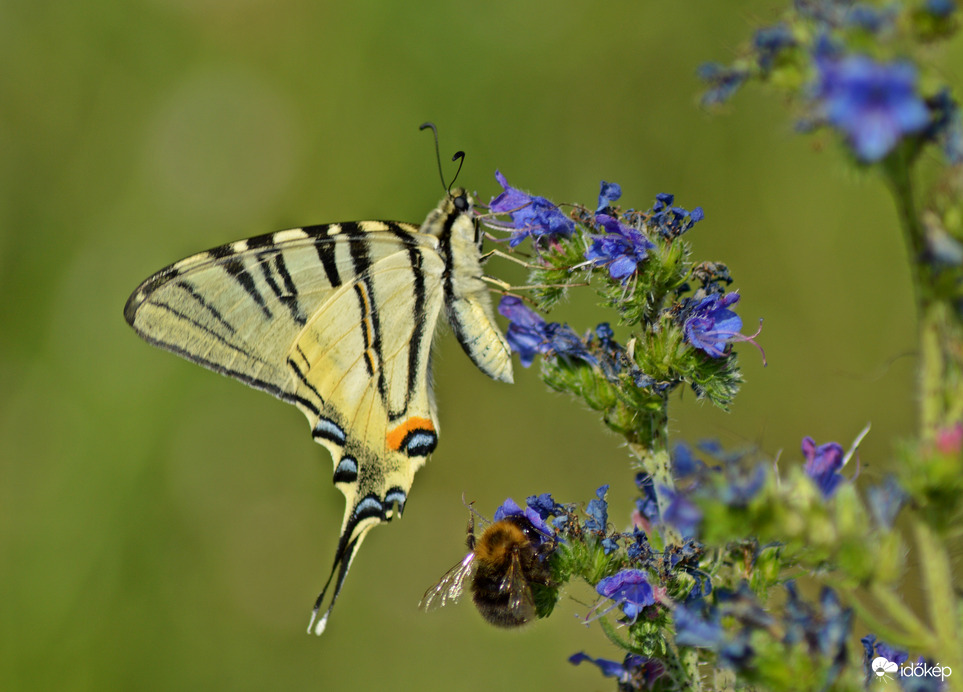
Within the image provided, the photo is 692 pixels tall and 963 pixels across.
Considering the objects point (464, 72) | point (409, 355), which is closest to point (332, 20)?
point (464, 72)

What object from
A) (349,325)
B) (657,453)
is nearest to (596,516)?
(657,453)

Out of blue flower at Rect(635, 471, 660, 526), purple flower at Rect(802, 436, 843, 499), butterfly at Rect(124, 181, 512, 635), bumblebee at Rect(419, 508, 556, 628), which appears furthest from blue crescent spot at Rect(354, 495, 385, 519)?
purple flower at Rect(802, 436, 843, 499)

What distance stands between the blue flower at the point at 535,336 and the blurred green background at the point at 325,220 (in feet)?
9.53

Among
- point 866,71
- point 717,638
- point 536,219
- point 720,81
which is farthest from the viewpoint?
point 536,219

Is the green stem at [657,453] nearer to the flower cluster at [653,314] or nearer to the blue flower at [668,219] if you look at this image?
the flower cluster at [653,314]

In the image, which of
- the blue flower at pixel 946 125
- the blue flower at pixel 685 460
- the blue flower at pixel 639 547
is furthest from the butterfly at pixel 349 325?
the blue flower at pixel 946 125

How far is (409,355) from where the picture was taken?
447 cm

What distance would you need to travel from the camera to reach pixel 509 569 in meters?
2.77

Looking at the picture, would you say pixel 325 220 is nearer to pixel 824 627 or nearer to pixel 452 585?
pixel 452 585

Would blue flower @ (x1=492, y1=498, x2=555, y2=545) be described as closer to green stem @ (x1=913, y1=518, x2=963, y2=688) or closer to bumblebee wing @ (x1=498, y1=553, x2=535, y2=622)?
bumblebee wing @ (x1=498, y1=553, x2=535, y2=622)

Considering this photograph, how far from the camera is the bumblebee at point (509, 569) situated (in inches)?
108

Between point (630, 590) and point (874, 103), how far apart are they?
1.58 meters

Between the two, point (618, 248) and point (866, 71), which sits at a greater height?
point (618, 248)

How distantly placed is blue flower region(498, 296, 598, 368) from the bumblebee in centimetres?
68
